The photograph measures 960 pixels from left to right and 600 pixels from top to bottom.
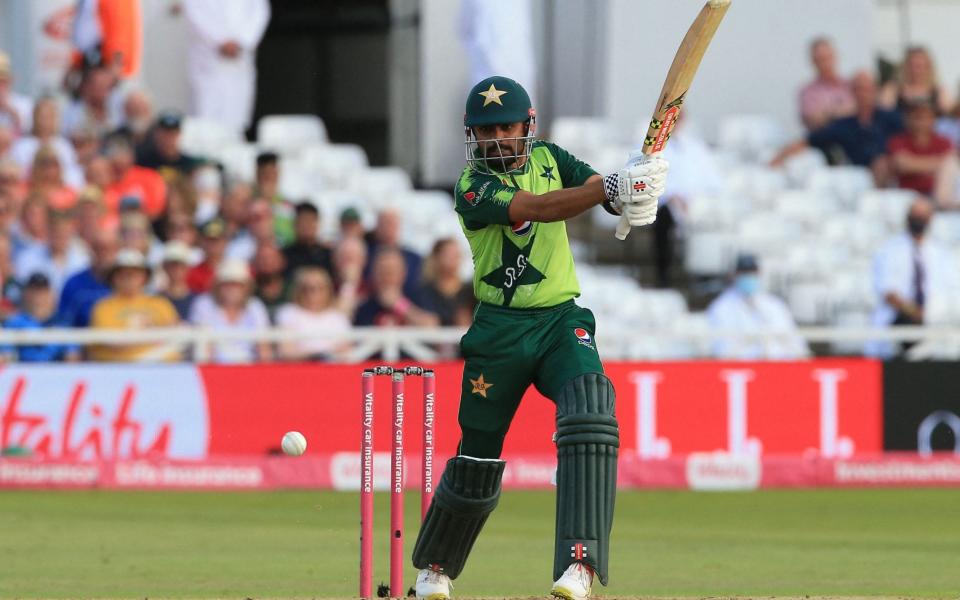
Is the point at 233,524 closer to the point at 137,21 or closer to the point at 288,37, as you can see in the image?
the point at 137,21

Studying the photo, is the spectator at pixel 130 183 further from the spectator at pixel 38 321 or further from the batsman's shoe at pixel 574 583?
the batsman's shoe at pixel 574 583

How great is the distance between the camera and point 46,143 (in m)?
12.8

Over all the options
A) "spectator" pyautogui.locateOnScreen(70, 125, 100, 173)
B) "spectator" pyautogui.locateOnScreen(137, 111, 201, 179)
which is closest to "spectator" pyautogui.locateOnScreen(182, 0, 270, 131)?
"spectator" pyautogui.locateOnScreen(137, 111, 201, 179)

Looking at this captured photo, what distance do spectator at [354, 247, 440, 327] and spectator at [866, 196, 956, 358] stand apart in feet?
10.1

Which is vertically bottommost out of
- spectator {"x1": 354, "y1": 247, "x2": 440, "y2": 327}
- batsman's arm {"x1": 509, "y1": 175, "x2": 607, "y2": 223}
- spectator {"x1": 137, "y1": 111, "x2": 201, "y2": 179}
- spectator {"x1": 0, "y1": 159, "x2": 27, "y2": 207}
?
batsman's arm {"x1": 509, "y1": 175, "x2": 607, "y2": 223}

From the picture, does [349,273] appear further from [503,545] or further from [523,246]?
[523,246]

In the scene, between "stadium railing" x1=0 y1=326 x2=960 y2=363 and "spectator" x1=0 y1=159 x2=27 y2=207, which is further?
"spectator" x1=0 y1=159 x2=27 y2=207

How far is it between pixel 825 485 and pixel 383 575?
4774 mm

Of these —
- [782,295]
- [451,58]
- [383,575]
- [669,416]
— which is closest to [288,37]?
[451,58]

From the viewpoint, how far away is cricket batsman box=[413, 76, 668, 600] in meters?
5.46

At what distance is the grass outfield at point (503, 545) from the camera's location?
269 inches

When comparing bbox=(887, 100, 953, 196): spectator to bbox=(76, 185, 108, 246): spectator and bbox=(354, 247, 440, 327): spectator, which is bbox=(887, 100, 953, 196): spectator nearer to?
bbox=(354, 247, 440, 327): spectator

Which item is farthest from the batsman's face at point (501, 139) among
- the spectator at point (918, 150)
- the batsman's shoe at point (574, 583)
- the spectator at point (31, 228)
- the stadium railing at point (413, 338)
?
the spectator at point (918, 150)

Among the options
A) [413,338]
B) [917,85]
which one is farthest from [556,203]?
[917,85]
